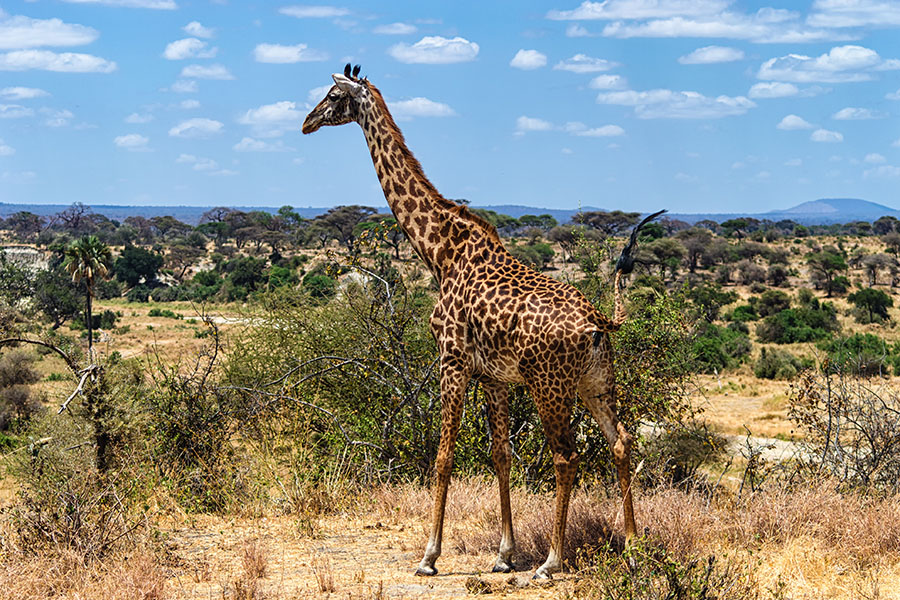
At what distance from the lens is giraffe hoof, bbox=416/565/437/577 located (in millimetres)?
6469

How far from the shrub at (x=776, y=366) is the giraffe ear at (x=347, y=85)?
30.7 m

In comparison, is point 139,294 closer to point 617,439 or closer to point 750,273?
point 750,273

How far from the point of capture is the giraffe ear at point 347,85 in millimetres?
7469

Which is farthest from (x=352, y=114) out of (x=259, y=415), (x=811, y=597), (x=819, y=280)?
(x=819, y=280)

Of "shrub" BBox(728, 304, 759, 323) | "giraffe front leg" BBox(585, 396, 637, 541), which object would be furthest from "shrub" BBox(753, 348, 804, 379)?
"giraffe front leg" BBox(585, 396, 637, 541)

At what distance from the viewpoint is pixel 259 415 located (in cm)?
1025

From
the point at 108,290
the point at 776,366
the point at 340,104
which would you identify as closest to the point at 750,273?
the point at 776,366

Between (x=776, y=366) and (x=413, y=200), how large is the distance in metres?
32.4

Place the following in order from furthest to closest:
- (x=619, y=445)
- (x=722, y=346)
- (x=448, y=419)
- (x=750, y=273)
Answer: (x=750, y=273) < (x=722, y=346) < (x=448, y=419) < (x=619, y=445)

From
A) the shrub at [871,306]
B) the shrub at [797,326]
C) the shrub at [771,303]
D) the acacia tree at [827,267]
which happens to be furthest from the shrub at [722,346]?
the acacia tree at [827,267]

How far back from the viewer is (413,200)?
7277mm

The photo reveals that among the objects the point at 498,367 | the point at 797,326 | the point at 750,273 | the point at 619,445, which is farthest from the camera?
the point at 750,273

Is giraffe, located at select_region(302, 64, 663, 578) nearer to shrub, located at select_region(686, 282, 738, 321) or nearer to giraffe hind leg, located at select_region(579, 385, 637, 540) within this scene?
giraffe hind leg, located at select_region(579, 385, 637, 540)

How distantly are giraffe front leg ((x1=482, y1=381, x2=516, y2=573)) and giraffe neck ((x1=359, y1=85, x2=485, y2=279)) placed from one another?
103 centimetres
